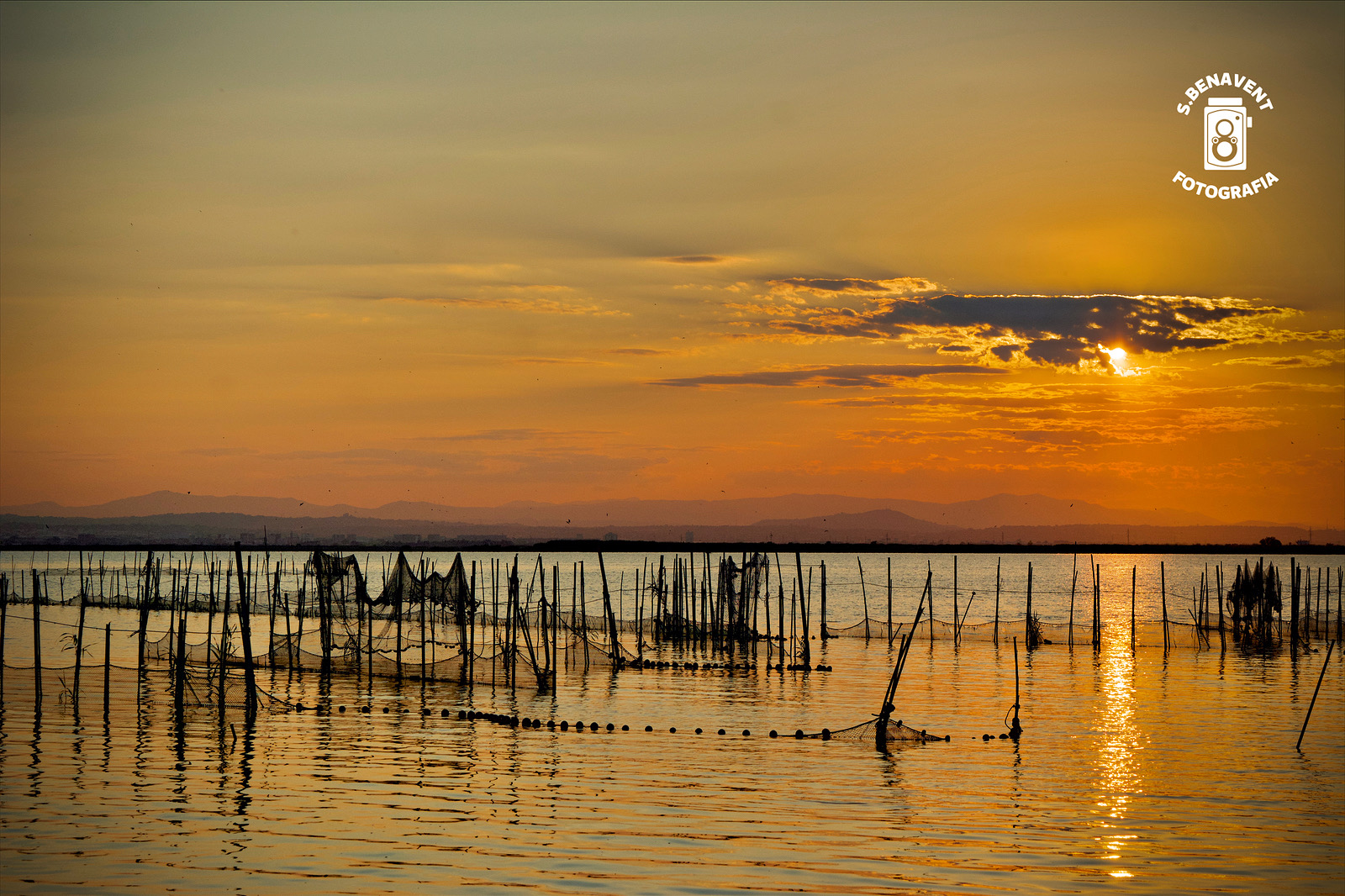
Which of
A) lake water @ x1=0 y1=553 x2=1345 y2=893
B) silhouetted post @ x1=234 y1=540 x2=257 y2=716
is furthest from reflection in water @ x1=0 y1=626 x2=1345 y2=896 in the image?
silhouetted post @ x1=234 y1=540 x2=257 y2=716

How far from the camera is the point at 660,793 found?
16562mm

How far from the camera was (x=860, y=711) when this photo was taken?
2588 centimetres

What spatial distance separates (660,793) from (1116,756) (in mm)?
8980

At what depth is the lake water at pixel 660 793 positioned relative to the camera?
1277 cm

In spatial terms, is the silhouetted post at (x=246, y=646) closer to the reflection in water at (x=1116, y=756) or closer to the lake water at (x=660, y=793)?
the lake water at (x=660, y=793)

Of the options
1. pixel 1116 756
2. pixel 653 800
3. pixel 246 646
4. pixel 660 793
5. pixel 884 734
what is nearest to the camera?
pixel 653 800

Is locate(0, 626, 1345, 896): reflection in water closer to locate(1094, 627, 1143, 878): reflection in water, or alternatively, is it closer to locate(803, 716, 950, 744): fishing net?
locate(1094, 627, 1143, 878): reflection in water

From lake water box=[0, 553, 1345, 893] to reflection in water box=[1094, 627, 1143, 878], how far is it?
83 millimetres

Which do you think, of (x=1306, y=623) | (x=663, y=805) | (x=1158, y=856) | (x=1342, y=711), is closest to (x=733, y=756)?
(x=663, y=805)

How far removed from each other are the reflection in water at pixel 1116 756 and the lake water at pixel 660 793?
83mm

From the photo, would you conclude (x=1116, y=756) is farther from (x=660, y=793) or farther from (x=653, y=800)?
(x=653, y=800)

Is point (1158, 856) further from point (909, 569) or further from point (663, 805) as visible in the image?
point (909, 569)

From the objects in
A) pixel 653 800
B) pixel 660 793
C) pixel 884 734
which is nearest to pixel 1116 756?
pixel 884 734

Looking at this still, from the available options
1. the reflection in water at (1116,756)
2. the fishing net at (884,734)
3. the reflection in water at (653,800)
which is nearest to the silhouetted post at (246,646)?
the reflection in water at (653,800)
